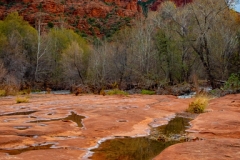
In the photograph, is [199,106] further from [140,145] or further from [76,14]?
[76,14]

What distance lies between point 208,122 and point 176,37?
937 inches

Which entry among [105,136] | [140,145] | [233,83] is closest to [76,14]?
[233,83]

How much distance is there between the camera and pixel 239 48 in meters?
26.4

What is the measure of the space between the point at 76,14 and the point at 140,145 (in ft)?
252

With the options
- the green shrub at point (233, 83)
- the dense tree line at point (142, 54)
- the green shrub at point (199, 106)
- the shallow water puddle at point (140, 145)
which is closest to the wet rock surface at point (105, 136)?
the shallow water puddle at point (140, 145)

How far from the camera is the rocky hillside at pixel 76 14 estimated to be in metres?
69.8

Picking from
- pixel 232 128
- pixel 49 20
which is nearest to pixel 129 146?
pixel 232 128

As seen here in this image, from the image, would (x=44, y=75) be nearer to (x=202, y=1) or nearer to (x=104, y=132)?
(x=202, y=1)

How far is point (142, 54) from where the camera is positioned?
34188mm

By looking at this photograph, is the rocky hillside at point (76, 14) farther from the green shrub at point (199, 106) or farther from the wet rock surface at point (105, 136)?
the wet rock surface at point (105, 136)

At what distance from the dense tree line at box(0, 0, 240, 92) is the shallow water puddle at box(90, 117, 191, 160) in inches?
678

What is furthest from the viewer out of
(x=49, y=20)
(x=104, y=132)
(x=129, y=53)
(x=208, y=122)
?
(x=49, y=20)

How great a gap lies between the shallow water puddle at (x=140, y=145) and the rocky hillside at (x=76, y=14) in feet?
195

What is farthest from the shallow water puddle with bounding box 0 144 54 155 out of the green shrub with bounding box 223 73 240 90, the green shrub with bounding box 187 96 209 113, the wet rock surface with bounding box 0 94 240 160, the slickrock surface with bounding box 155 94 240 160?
the green shrub with bounding box 223 73 240 90
